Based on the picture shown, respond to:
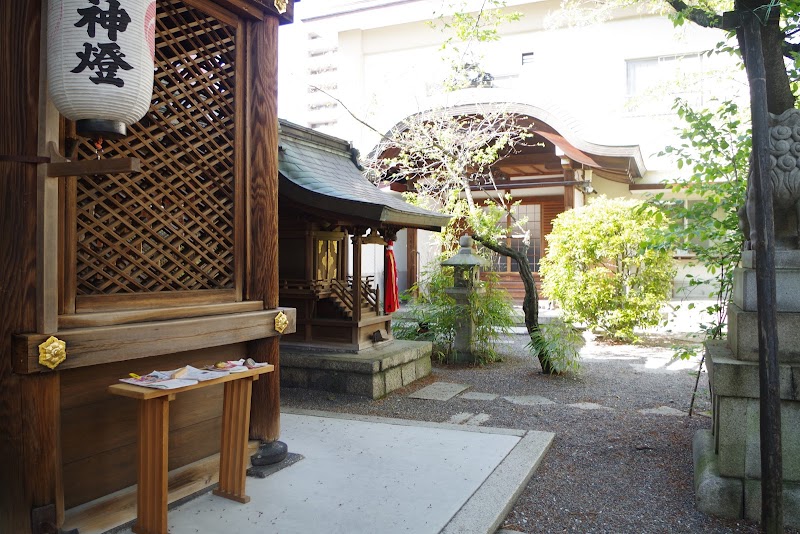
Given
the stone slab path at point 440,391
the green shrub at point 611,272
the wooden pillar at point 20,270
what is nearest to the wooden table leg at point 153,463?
the wooden pillar at point 20,270

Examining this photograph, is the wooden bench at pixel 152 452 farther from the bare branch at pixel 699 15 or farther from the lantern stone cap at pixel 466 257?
the lantern stone cap at pixel 466 257

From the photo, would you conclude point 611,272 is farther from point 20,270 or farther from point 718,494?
point 20,270

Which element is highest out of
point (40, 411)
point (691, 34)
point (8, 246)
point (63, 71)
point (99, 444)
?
point (691, 34)

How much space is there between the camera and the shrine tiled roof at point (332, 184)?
7293mm

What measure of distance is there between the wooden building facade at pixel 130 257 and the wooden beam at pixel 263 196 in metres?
0.01

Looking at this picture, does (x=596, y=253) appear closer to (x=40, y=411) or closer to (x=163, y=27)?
(x=163, y=27)

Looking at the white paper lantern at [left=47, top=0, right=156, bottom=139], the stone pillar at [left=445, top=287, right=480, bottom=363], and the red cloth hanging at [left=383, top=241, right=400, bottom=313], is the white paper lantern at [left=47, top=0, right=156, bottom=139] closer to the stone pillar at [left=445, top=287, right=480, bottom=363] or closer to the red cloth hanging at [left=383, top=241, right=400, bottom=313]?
the red cloth hanging at [left=383, top=241, right=400, bottom=313]

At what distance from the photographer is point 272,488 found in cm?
416

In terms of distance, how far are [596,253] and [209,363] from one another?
29.6ft

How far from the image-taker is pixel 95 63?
296 cm

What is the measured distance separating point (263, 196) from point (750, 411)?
3.61m

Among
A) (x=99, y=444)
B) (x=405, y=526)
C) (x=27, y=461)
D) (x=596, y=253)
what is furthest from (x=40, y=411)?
(x=596, y=253)

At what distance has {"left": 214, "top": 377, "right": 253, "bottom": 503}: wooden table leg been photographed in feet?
12.8

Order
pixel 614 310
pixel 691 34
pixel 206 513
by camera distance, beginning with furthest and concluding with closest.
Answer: pixel 691 34 → pixel 614 310 → pixel 206 513
